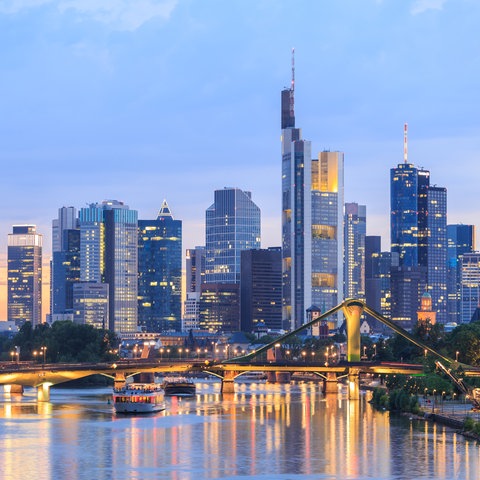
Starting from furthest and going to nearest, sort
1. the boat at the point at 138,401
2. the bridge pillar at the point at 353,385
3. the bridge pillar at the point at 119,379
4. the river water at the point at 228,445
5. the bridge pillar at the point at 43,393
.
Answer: the bridge pillar at the point at 119,379 < the bridge pillar at the point at 353,385 < the bridge pillar at the point at 43,393 < the boat at the point at 138,401 < the river water at the point at 228,445

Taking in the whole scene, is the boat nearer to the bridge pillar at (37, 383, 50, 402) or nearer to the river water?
the river water

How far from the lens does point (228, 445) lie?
4998 inches

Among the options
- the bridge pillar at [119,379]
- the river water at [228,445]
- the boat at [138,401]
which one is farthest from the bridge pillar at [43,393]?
the bridge pillar at [119,379]

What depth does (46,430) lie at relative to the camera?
139000 mm

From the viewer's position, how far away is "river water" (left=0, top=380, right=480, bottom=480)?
10838 centimetres

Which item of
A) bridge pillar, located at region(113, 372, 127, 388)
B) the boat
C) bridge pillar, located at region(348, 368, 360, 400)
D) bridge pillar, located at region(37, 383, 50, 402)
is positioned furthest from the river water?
bridge pillar, located at region(113, 372, 127, 388)

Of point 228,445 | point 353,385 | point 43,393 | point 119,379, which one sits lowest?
point 228,445

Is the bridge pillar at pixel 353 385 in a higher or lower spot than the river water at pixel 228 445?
higher

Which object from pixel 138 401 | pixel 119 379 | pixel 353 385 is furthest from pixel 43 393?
pixel 353 385

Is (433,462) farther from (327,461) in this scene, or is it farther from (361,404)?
(361,404)

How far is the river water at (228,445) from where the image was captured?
10838 centimetres

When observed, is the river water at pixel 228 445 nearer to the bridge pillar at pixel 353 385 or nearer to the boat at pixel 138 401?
the boat at pixel 138 401

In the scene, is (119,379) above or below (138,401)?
above

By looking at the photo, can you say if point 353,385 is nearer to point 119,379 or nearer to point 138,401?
point 119,379
